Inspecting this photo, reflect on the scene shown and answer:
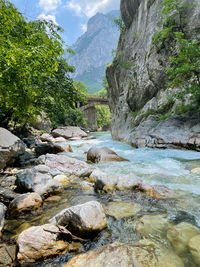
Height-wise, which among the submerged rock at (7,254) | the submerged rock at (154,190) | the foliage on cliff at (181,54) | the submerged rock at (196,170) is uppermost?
the foliage on cliff at (181,54)

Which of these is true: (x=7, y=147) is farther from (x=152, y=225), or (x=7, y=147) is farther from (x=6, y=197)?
(x=152, y=225)

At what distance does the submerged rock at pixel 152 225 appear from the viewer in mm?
2521

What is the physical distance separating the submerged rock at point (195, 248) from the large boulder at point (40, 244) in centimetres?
170

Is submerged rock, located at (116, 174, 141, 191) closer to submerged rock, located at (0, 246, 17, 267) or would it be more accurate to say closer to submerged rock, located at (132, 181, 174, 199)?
submerged rock, located at (132, 181, 174, 199)

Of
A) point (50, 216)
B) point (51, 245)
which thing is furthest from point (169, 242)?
point (50, 216)

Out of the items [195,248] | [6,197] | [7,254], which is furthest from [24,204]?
[195,248]

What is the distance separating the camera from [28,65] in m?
3.79

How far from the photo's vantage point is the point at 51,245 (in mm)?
2238

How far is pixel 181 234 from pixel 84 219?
1.50 meters

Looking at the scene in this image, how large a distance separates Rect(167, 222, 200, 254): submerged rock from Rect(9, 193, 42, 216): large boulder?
272cm

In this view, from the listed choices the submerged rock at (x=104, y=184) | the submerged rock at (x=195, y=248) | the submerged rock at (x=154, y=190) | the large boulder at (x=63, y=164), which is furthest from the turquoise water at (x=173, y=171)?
the submerged rock at (x=195, y=248)

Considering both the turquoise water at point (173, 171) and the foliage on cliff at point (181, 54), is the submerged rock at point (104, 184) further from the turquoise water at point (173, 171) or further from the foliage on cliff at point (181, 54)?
the foliage on cliff at point (181, 54)

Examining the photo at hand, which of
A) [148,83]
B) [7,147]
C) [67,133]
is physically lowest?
[7,147]

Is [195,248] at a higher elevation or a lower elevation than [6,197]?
higher
